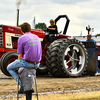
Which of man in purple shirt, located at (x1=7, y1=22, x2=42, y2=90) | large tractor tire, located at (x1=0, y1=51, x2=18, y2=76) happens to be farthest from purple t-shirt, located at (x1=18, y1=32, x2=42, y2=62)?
large tractor tire, located at (x1=0, y1=51, x2=18, y2=76)

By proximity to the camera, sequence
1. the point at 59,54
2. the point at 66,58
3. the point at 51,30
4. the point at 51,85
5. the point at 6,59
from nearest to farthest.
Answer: the point at 51,85, the point at 6,59, the point at 59,54, the point at 51,30, the point at 66,58

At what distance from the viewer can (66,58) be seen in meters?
8.26

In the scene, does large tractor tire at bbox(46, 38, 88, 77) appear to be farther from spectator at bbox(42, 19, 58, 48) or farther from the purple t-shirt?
the purple t-shirt

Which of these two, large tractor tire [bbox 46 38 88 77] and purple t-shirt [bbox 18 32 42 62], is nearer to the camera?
purple t-shirt [bbox 18 32 42 62]

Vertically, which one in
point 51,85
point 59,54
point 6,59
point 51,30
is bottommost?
point 51,85

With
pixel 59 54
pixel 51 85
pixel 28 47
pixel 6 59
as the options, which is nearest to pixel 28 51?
pixel 28 47

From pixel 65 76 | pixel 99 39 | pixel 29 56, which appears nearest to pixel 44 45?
pixel 65 76

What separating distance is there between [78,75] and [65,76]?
61 centimetres

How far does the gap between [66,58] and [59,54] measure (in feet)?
2.90

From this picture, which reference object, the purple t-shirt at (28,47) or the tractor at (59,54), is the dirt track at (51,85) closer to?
the tractor at (59,54)

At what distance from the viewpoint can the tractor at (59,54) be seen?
7.39 m

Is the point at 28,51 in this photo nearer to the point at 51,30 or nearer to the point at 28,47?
the point at 28,47

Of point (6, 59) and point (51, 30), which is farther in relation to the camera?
point (51, 30)

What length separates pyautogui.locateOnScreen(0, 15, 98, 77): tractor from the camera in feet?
24.2
